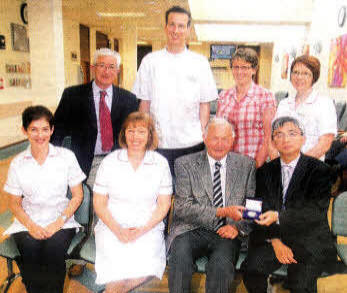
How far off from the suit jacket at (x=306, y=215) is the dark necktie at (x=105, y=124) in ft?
3.99

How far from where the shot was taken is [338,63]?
6.13m

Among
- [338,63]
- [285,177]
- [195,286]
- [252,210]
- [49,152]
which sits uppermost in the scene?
[338,63]

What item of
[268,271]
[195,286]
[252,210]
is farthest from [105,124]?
[268,271]

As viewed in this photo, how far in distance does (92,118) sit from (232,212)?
3.95ft

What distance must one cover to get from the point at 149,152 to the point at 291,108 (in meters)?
1.16

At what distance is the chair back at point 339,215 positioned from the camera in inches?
81.6

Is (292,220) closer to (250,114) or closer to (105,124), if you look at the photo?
(250,114)

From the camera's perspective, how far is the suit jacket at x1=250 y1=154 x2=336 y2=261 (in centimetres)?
192

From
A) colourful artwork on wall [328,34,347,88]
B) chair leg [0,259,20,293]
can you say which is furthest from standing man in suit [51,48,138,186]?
colourful artwork on wall [328,34,347,88]

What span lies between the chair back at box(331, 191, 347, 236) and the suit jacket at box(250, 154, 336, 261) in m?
0.15

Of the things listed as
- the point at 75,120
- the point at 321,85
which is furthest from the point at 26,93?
the point at 321,85

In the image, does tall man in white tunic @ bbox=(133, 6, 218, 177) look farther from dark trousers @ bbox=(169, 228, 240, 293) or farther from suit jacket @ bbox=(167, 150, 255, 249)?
dark trousers @ bbox=(169, 228, 240, 293)

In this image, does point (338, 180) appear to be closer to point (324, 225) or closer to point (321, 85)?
point (324, 225)

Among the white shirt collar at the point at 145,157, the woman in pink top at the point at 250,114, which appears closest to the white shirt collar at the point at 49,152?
the white shirt collar at the point at 145,157
